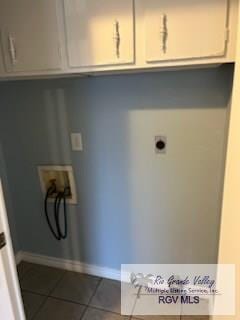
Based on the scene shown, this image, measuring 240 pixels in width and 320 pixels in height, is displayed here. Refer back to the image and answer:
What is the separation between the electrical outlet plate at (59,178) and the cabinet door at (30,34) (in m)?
0.75

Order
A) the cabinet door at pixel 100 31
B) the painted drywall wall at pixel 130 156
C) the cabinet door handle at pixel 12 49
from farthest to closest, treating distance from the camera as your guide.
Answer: the painted drywall wall at pixel 130 156 < the cabinet door handle at pixel 12 49 < the cabinet door at pixel 100 31

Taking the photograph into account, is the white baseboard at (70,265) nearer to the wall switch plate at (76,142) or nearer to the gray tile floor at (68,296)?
the gray tile floor at (68,296)

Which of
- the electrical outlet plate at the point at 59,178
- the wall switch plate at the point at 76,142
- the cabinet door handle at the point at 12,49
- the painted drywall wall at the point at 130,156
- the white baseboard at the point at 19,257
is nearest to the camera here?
the cabinet door handle at the point at 12,49

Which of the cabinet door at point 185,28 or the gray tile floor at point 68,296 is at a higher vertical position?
the cabinet door at point 185,28

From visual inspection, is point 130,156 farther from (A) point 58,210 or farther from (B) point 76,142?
(A) point 58,210

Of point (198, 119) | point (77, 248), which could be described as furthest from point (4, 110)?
point (198, 119)

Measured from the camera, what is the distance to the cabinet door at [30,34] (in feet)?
4.37

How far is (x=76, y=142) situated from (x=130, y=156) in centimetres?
40

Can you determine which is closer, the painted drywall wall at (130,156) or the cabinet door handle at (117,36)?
the cabinet door handle at (117,36)

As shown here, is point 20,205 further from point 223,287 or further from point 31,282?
point 223,287

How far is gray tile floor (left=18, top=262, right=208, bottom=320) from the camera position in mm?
1810

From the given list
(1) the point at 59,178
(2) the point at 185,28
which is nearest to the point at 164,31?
(2) the point at 185,28

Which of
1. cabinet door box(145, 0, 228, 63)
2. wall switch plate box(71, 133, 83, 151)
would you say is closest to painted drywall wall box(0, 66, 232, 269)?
wall switch plate box(71, 133, 83, 151)

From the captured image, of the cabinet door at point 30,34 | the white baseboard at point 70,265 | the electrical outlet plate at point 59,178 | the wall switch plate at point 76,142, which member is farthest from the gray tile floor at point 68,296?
the cabinet door at point 30,34
